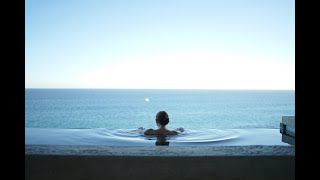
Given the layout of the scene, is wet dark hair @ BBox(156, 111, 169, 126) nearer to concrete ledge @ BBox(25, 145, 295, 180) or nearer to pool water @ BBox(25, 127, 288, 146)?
pool water @ BBox(25, 127, 288, 146)

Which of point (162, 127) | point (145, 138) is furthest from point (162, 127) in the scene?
point (145, 138)

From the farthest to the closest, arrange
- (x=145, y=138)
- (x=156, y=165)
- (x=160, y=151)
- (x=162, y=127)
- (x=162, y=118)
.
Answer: (x=162, y=127), (x=162, y=118), (x=145, y=138), (x=160, y=151), (x=156, y=165)

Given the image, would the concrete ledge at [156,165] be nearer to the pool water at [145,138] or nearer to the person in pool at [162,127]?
the pool water at [145,138]

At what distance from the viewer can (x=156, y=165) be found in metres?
2.74

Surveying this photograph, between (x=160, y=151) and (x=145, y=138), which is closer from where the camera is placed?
(x=160, y=151)

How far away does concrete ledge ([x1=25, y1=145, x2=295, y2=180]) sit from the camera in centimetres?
275

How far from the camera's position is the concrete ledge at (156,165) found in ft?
9.01

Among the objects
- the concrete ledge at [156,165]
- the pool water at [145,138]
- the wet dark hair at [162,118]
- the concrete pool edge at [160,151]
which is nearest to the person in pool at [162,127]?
the wet dark hair at [162,118]

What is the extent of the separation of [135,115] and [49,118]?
17733 mm

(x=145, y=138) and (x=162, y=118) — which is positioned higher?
(x=162, y=118)

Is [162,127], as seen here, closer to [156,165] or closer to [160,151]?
[160,151]

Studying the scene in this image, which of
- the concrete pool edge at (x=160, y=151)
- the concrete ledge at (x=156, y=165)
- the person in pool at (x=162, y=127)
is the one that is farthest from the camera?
the person in pool at (x=162, y=127)

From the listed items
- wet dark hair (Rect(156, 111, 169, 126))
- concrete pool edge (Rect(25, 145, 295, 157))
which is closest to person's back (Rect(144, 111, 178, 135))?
wet dark hair (Rect(156, 111, 169, 126))
